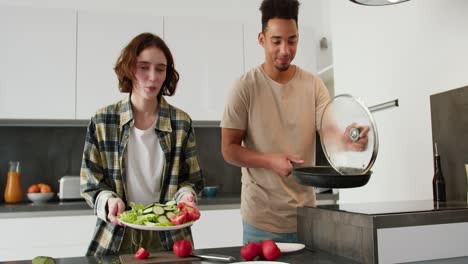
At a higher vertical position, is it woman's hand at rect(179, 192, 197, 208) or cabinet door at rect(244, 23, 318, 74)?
cabinet door at rect(244, 23, 318, 74)

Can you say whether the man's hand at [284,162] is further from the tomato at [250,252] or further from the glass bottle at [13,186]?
the glass bottle at [13,186]

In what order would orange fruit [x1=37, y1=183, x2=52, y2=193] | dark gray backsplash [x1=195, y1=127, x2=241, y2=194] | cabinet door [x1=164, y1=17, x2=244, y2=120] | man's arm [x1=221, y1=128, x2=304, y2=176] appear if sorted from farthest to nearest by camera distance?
dark gray backsplash [x1=195, y1=127, x2=241, y2=194] → cabinet door [x1=164, y1=17, x2=244, y2=120] → orange fruit [x1=37, y1=183, x2=52, y2=193] → man's arm [x1=221, y1=128, x2=304, y2=176]

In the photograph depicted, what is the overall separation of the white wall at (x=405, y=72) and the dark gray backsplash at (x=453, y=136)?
4 centimetres

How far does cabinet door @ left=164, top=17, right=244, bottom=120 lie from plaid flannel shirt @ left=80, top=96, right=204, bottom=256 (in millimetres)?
1278

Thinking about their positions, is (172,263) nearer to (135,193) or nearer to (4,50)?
(135,193)

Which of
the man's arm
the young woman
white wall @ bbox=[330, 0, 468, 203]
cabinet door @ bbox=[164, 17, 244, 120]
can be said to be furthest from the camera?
cabinet door @ bbox=[164, 17, 244, 120]

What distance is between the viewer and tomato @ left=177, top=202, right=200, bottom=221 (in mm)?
1261

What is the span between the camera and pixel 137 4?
2.95 metres

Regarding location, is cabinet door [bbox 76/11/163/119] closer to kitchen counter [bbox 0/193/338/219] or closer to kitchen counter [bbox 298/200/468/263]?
kitchen counter [bbox 0/193/338/219]

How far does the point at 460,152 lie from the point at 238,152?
735 mm

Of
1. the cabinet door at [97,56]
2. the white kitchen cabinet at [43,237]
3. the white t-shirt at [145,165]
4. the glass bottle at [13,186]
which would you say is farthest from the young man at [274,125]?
the glass bottle at [13,186]

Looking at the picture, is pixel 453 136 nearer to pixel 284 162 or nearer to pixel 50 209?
pixel 284 162

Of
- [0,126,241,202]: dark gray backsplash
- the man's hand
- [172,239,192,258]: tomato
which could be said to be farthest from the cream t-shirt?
[0,126,241,202]: dark gray backsplash

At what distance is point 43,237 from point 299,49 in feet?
6.30
